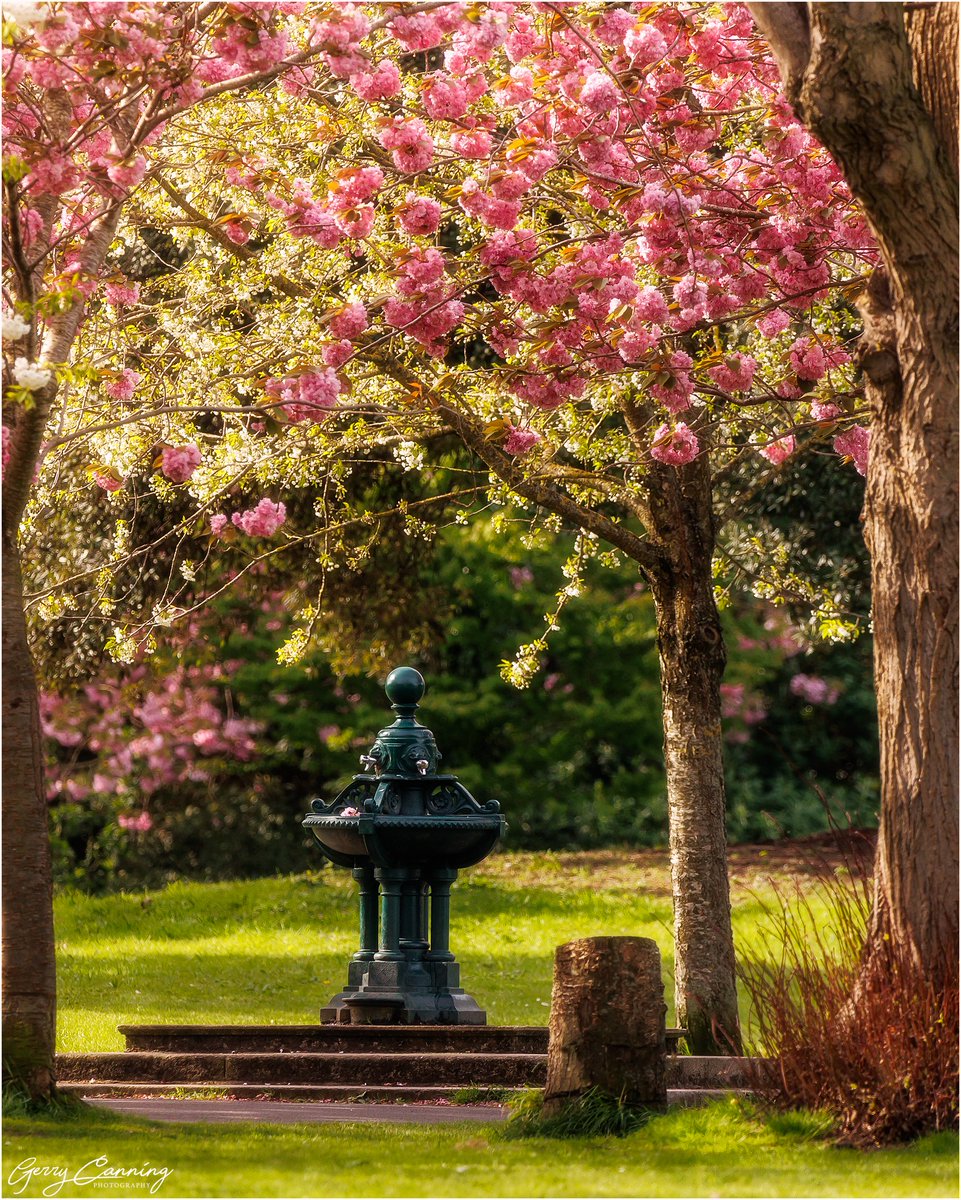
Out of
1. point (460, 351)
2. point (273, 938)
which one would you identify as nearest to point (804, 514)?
point (460, 351)

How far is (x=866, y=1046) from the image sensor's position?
6301 mm

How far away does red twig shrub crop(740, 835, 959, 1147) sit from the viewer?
6227 mm

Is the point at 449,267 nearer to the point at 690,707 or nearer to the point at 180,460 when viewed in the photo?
the point at 180,460

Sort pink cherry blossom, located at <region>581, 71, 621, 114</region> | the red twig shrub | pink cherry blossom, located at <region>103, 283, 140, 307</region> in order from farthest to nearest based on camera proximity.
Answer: pink cherry blossom, located at <region>103, 283, 140, 307</region> < pink cherry blossom, located at <region>581, 71, 621, 114</region> < the red twig shrub

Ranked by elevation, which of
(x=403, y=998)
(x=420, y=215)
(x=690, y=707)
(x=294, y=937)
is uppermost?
(x=420, y=215)

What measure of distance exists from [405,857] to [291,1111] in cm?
240

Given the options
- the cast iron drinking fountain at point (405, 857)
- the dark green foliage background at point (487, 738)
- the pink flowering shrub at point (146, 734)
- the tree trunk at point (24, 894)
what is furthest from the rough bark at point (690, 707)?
the pink flowering shrub at point (146, 734)

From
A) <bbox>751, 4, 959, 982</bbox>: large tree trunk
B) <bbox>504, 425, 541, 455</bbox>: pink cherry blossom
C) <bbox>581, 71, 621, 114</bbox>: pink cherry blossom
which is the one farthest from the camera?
<bbox>504, 425, 541, 455</bbox>: pink cherry blossom

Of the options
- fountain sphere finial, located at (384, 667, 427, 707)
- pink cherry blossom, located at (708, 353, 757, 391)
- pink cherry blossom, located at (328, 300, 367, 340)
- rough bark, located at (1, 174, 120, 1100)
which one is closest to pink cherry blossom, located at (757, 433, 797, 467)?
pink cherry blossom, located at (708, 353, 757, 391)

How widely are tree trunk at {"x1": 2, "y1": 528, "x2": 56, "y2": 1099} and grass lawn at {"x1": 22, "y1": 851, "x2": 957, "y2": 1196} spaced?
0.28m

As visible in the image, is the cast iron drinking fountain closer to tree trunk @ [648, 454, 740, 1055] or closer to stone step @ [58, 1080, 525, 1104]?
tree trunk @ [648, 454, 740, 1055]

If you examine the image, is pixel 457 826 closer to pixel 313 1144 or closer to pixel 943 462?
pixel 313 1144

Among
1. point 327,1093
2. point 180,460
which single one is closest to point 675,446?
point 180,460

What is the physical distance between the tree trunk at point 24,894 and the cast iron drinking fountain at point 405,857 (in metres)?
3.04
